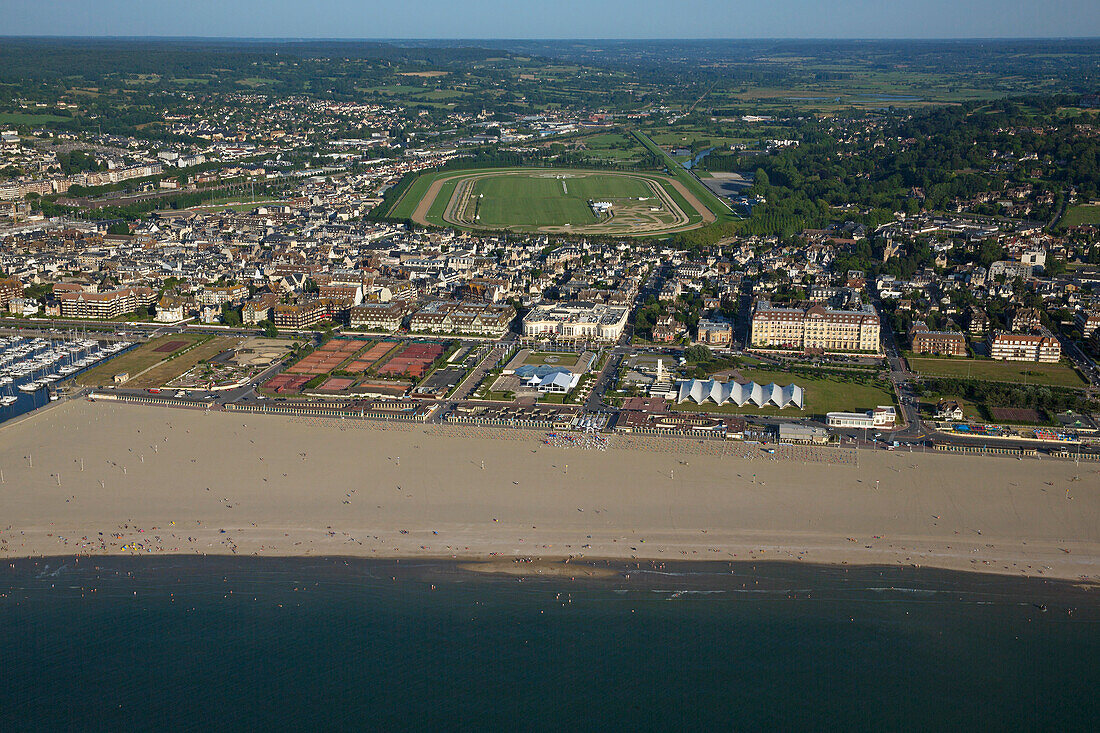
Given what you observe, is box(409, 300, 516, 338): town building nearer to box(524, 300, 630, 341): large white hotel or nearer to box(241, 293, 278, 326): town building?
box(524, 300, 630, 341): large white hotel

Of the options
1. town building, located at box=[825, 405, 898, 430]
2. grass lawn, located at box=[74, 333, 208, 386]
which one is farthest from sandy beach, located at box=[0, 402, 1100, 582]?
grass lawn, located at box=[74, 333, 208, 386]

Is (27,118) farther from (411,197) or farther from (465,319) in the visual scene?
(465,319)

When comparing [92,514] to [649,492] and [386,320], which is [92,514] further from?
[386,320]

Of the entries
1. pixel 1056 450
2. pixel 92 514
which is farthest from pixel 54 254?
pixel 1056 450

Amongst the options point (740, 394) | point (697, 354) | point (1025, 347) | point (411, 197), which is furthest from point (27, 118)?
point (1025, 347)

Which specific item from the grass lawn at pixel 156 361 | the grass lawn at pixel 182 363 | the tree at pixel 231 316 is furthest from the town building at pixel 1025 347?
the tree at pixel 231 316
